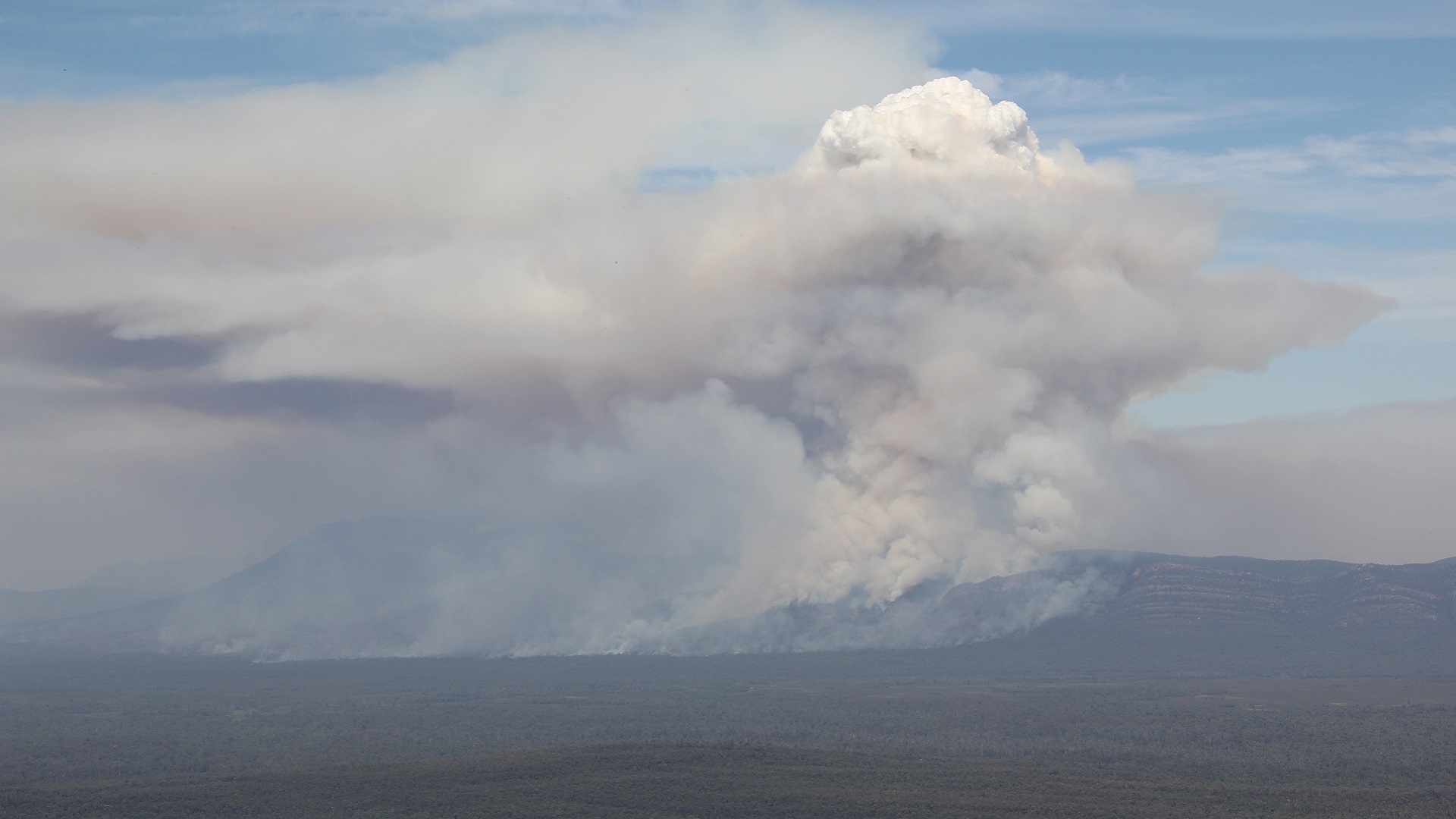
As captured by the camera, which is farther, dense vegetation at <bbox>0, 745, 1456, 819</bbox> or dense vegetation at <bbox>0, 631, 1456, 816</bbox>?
dense vegetation at <bbox>0, 631, 1456, 816</bbox>

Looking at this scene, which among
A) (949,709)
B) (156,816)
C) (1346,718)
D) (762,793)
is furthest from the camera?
(949,709)

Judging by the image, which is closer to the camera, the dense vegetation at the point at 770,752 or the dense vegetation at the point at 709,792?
the dense vegetation at the point at 709,792

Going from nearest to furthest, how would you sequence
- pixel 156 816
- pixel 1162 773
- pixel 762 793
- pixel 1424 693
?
pixel 156 816 → pixel 762 793 → pixel 1162 773 → pixel 1424 693

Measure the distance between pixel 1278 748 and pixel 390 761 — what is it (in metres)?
81.8

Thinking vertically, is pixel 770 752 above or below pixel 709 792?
above

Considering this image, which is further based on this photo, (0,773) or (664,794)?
(0,773)

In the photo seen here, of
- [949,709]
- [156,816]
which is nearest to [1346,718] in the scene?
[949,709]

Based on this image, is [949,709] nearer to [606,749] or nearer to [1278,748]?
[1278,748]

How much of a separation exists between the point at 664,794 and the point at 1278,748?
209ft

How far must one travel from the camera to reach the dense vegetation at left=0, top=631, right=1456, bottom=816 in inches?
3964

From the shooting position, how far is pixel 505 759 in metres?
118

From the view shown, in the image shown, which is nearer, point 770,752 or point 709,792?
point 709,792

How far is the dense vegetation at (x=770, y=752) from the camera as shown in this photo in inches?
3964

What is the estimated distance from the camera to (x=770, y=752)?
122000 millimetres
